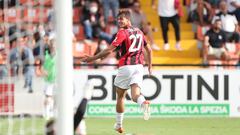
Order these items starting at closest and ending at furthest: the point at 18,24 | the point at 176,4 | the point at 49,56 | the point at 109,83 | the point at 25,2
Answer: the point at 18,24
the point at 25,2
the point at 49,56
the point at 109,83
the point at 176,4

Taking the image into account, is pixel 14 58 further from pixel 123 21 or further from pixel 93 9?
pixel 93 9

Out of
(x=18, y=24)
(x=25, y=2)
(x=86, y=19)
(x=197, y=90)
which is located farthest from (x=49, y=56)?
(x=86, y=19)

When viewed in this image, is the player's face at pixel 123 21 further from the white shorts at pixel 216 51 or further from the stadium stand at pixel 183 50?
the stadium stand at pixel 183 50

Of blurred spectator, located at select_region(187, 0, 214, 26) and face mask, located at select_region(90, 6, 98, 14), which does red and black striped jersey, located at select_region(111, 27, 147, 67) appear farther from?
blurred spectator, located at select_region(187, 0, 214, 26)

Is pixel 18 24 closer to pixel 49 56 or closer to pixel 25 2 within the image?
pixel 25 2

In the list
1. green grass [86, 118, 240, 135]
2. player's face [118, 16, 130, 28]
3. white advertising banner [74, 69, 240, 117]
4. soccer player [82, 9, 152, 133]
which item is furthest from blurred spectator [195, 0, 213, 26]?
player's face [118, 16, 130, 28]

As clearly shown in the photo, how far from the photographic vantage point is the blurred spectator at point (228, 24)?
2183cm

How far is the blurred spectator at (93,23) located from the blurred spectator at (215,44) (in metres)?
2.62

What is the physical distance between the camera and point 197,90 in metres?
18.5

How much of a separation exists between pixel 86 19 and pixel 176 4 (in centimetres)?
251

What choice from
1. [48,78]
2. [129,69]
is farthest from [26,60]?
[129,69]

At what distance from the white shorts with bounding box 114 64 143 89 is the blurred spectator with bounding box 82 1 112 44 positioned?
27.6 ft

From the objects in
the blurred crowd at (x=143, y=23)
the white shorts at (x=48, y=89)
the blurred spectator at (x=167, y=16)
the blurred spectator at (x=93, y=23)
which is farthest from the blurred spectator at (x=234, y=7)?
the white shorts at (x=48, y=89)

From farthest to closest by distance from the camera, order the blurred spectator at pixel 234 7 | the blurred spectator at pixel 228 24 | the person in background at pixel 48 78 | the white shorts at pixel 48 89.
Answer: the blurred spectator at pixel 234 7, the blurred spectator at pixel 228 24, the white shorts at pixel 48 89, the person in background at pixel 48 78
